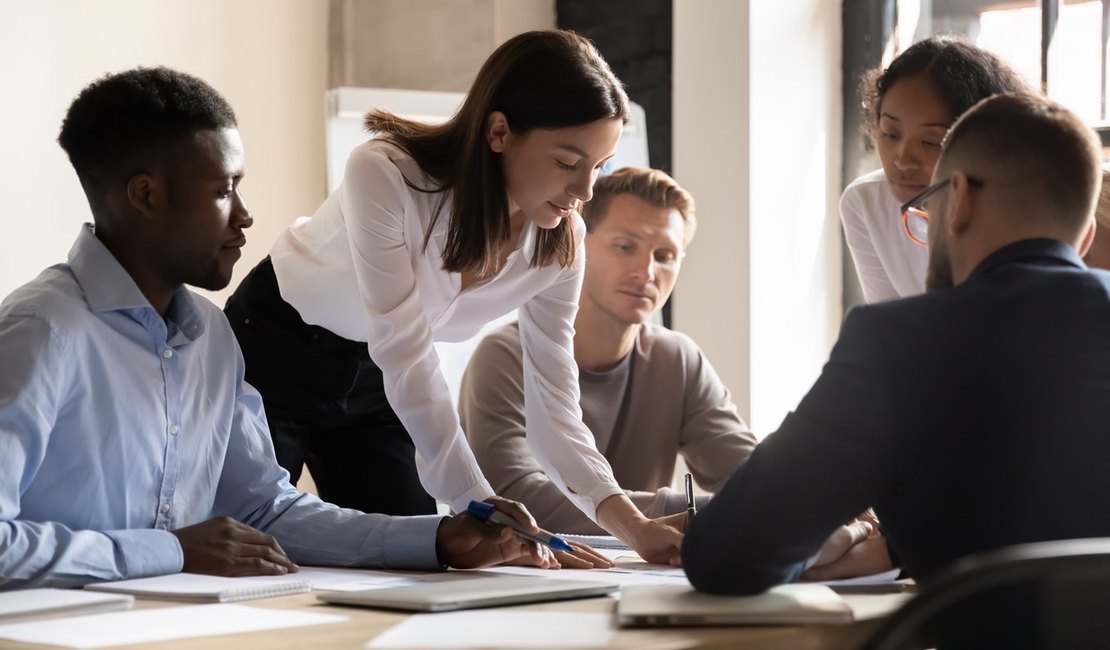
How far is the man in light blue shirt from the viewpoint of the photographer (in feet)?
4.59

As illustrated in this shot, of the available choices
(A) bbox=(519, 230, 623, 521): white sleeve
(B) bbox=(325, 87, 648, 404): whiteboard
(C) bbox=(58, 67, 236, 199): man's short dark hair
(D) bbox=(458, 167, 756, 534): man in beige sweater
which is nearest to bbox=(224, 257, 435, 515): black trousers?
(D) bbox=(458, 167, 756, 534): man in beige sweater

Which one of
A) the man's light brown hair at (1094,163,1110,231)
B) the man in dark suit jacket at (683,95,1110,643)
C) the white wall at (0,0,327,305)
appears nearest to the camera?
the man in dark suit jacket at (683,95,1110,643)

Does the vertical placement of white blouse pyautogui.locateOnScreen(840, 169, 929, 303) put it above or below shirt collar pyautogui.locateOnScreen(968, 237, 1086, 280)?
below

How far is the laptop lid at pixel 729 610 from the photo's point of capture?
1.03m

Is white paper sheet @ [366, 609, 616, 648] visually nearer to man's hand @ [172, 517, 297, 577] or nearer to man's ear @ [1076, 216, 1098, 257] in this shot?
man's hand @ [172, 517, 297, 577]

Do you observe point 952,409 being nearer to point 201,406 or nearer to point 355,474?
point 201,406

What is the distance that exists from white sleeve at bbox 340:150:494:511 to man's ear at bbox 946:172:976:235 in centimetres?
80

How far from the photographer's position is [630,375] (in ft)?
8.61

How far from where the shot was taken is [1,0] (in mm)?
3160

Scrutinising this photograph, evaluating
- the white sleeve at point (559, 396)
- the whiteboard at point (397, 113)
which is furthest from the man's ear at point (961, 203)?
the whiteboard at point (397, 113)

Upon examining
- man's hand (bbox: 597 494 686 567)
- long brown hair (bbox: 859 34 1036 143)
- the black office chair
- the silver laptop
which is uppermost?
long brown hair (bbox: 859 34 1036 143)

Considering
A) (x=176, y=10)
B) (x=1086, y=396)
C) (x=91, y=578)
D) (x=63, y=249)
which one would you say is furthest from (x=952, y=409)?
(x=176, y=10)

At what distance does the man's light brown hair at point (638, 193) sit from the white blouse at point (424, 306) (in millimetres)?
566

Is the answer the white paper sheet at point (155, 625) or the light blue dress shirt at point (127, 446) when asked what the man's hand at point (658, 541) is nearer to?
the light blue dress shirt at point (127, 446)
